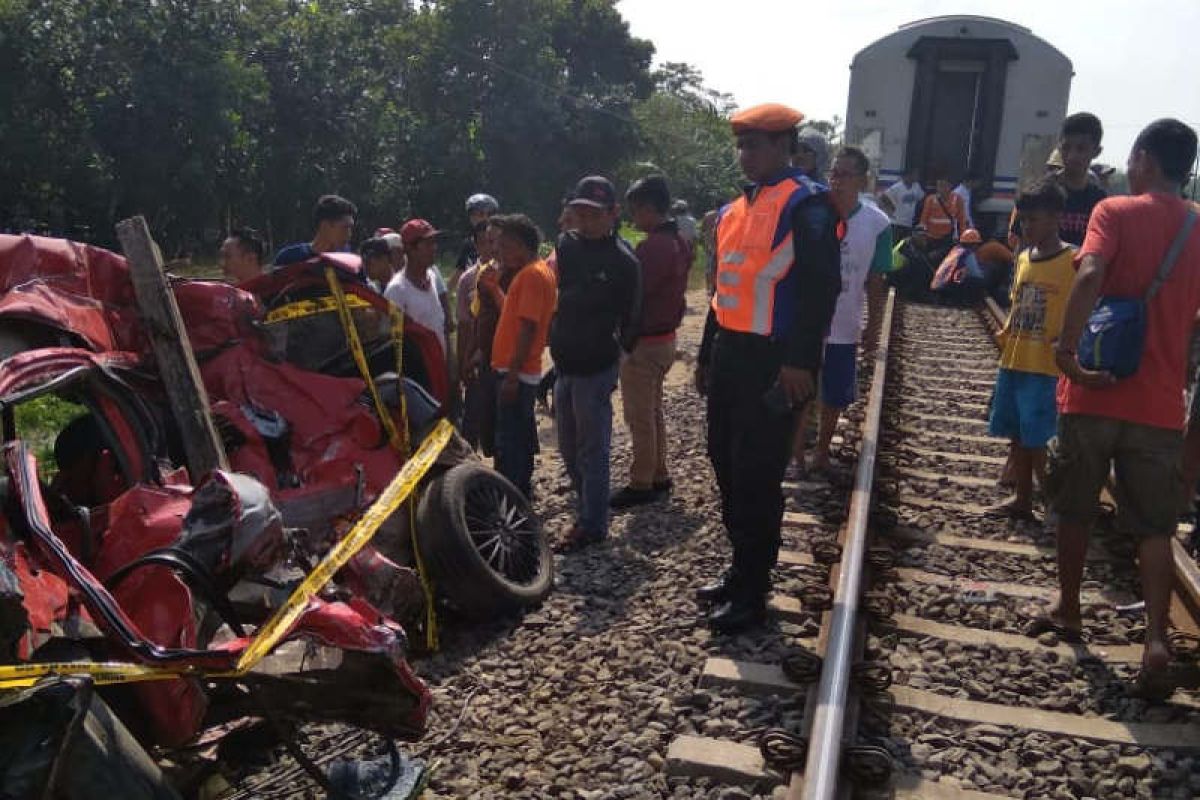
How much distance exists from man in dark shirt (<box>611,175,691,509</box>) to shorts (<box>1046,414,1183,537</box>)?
2.47 meters

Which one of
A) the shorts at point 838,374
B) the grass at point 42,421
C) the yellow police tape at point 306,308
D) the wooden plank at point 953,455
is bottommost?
the grass at point 42,421

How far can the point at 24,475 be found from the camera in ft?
8.99

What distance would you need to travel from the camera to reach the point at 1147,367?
3598 millimetres

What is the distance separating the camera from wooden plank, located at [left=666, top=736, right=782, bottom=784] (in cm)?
301

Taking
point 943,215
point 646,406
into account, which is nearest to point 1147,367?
point 646,406

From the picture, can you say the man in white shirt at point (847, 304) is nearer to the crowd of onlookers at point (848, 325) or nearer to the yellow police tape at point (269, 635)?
the crowd of onlookers at point (848, 325)

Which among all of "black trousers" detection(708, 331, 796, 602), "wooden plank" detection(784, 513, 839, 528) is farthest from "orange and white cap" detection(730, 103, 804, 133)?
"wooden plank" detection(784, 513, 839, 528)

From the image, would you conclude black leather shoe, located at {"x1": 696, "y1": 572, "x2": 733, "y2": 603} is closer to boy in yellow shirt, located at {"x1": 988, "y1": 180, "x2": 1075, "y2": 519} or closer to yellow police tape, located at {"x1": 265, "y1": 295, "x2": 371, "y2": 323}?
boy in yellow shirt, located at {"x1": 988, "y1": 180, "x2": 1075, "y2": 519}

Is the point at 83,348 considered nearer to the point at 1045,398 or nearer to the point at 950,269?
the point at 1045,398

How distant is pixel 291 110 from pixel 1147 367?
22.6 meters

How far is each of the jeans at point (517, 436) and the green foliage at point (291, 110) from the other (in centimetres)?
1593

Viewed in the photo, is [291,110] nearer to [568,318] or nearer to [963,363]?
[963,363]

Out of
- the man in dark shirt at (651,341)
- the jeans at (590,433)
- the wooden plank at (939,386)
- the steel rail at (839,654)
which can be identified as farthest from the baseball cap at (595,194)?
the wooden plank at (939,386)

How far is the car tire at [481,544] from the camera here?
411 cm
